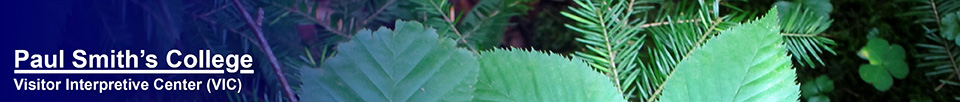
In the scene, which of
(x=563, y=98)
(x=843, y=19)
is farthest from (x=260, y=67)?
(x=843, y=19)

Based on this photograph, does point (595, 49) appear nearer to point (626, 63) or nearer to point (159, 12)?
point (626, 63)

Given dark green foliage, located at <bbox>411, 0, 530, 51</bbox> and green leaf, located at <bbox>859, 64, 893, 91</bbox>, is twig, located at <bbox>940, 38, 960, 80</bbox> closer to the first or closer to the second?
green leaf, located at <bbox>859, 64, 893, 91</bbox>

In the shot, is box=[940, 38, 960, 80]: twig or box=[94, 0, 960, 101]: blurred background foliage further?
box=[940, 38, 960, 80]: twig

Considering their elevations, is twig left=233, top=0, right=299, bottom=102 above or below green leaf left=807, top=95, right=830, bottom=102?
above

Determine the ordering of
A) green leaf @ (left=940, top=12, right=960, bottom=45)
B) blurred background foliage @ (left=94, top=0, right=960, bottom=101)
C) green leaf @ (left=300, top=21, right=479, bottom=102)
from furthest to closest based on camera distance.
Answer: green leaf @ (left=940, top=12, right=960, bottom=45) → blurred background foliage @ (left=94, top=0, right=960, bottom=101) → green leaf @ (left=300, top=21, right=479, bottom=102)

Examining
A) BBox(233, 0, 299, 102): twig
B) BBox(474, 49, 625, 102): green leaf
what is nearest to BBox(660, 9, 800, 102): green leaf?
BBox(474, 49, 625, 102): green leaf

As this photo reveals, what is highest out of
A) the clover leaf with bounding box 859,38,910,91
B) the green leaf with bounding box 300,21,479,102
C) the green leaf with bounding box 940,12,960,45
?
the green leaf with bounding box 940,12,960,45
